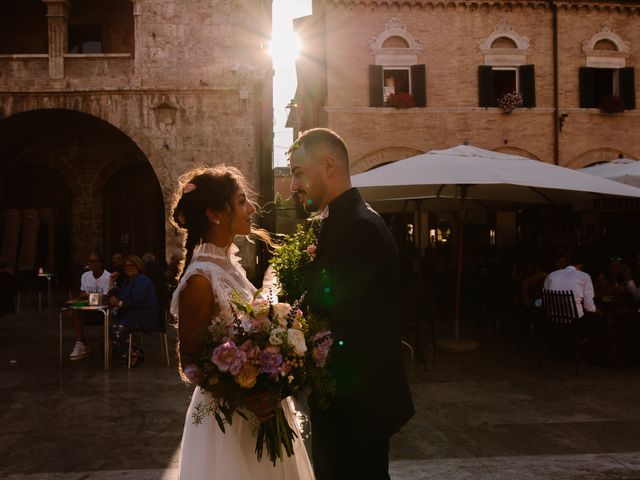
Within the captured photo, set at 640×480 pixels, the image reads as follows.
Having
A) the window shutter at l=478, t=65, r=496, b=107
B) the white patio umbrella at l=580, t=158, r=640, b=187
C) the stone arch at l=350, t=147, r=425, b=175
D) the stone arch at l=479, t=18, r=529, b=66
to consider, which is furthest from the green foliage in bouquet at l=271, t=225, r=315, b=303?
the stone arch at l=479, t=18, r=529, b=66

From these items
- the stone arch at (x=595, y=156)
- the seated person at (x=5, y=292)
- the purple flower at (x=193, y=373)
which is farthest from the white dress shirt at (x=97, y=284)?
the stone arch at (x=595, y=156)

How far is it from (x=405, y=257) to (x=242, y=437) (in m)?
9.07

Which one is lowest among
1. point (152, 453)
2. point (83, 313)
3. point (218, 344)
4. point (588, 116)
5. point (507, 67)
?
point (152, 453)

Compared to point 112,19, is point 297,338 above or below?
below

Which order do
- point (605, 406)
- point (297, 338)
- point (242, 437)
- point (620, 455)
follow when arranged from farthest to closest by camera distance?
point (605, 406) → point (620, 455) → point (242, 437) → point (297, 338)

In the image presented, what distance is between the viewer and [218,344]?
2.15 m

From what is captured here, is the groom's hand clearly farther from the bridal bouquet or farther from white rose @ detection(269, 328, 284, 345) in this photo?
white rose @ detection(269, 328, 284, 345)

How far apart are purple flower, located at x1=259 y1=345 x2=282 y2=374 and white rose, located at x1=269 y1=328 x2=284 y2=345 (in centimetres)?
3

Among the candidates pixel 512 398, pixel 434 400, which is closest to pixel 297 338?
pixel 434 400

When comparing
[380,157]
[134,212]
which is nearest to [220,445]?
[380,157]

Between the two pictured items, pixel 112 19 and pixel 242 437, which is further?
pixel 112 19

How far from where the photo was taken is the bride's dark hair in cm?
254

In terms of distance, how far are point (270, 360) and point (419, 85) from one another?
16.2 metres

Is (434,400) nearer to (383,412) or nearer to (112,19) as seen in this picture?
(383,412)
